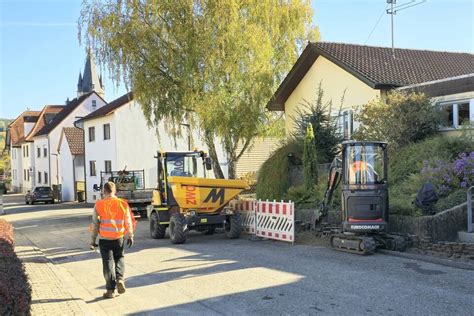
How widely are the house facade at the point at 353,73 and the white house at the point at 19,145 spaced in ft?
172

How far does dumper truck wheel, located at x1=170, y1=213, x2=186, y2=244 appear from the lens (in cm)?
1465

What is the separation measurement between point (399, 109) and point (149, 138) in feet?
77.4

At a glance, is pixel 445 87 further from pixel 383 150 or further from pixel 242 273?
pixel 242 273

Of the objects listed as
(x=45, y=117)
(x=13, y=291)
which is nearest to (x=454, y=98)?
(x=13, y=291)

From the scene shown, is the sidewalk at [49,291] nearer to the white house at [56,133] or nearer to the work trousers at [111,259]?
the work trousers at [111,259]

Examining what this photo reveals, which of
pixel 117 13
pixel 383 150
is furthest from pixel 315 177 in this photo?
pixel 117 13

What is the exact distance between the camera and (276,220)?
1474 centimetres

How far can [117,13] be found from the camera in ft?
69.5

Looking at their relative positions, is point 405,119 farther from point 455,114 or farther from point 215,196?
point 215,196

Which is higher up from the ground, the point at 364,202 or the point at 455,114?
the point at 455,114

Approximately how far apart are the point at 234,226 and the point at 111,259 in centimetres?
737

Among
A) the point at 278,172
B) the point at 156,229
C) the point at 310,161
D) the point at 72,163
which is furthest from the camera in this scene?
the point at 72,163

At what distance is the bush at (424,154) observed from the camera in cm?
1438

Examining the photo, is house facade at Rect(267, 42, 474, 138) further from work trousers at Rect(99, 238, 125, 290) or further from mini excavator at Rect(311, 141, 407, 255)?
work trousers at Rect(99, 238, 125, 290)
